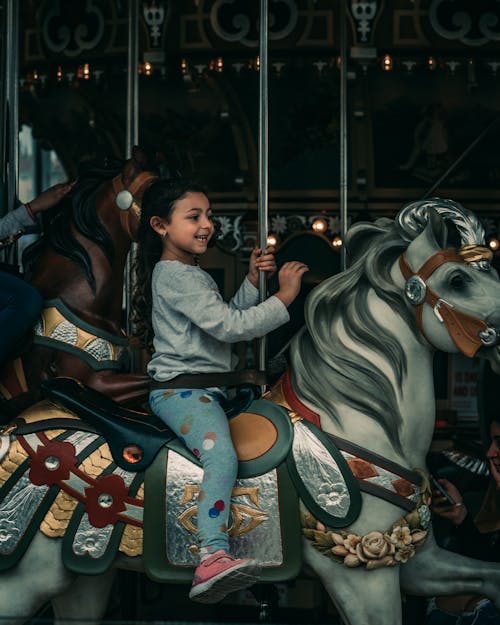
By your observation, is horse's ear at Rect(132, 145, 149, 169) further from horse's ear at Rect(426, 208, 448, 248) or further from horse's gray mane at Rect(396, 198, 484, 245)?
horse's ear at Rect(426, 208, 448, 248)

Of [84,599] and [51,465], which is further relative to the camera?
[84,599]

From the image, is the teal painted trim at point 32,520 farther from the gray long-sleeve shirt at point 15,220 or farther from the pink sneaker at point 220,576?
the gray long-sleeve shirt at point 15,220

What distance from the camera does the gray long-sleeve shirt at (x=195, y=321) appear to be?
131 inches

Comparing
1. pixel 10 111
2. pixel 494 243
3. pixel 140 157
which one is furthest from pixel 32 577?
pixel 494 243

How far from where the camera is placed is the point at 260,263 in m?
3.54

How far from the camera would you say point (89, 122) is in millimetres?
6852

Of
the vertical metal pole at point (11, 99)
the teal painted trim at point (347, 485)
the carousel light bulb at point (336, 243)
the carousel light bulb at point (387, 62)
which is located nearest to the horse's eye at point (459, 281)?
the teal painted trim at point (347, 485)

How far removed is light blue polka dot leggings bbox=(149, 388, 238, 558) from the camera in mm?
3143

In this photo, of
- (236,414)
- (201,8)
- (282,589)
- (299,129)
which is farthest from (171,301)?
(299,129)

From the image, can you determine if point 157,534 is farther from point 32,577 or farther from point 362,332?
point 362,332

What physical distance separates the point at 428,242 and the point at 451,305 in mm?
199

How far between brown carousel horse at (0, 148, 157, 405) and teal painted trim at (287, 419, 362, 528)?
748 millimetres

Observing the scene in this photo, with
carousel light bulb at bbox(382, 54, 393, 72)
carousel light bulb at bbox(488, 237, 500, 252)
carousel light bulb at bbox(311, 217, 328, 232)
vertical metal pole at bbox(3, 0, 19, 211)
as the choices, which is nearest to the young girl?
vertical metal pole at bbox(3, 0, 19, 211)

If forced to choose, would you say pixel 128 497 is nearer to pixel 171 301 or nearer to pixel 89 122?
pixel 171 301
